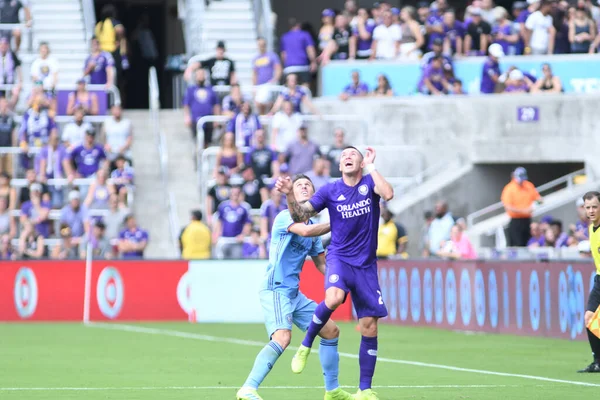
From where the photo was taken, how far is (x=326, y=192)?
1152cm

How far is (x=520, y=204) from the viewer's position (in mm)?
24484

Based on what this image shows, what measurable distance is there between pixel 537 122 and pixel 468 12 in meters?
3.13

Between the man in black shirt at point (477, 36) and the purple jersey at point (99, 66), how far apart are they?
299 inches

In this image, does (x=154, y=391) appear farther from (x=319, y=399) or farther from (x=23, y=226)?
(x=23, y=226)

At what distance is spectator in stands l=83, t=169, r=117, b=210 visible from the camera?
26656 millimetres

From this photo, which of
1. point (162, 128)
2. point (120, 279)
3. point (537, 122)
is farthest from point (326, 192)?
point (162, 128)

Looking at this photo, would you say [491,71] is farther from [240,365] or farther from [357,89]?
[240,365]

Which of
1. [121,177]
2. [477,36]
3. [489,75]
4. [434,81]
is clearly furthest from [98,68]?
[489,75]

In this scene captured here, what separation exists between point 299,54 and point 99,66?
4323mm

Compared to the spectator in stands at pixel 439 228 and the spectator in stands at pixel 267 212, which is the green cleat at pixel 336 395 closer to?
the spectator in stands at pixel 439 228

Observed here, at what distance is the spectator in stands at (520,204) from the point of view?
24.5m

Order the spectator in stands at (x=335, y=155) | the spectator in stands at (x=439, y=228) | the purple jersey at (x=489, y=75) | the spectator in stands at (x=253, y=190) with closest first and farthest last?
the spectator in stands at (x=439, y=228), the spectator in stands at (x=253, y=190), the spectator in stands at (x=335, y=155), the purple jersey at (x=489, y=75)

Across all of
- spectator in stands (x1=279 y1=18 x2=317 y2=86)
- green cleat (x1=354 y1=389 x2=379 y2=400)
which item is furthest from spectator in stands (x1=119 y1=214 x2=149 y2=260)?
green cleat (x1=354 y1=389 x2=379 y2=400)

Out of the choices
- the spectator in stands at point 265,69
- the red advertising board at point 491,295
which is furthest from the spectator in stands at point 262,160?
the red advertising board at point 491,295
